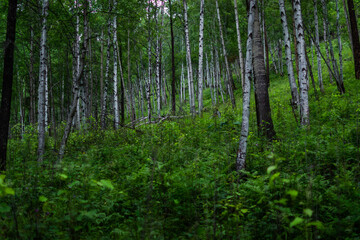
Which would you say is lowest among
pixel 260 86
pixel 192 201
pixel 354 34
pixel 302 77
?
pixel 192 201

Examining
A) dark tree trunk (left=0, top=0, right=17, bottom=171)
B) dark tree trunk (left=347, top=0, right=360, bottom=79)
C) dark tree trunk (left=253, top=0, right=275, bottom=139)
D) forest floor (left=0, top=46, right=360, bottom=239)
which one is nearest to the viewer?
forest floor (left=0, top=46, right=360, bottom=239)

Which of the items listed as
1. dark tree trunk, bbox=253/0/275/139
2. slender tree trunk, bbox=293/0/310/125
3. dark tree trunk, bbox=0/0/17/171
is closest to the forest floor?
dark tree trunk, bbox=253/0/275/139

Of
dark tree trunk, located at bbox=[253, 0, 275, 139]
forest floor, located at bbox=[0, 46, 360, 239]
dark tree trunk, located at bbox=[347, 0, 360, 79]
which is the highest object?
dark tree trunk, located at bbox=[347, 0, 360, 79]

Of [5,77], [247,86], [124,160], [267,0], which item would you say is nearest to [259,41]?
[247,86]

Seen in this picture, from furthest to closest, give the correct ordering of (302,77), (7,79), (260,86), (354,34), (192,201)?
(354,34) → (302,77) → (260,86) → (7,79) → (192,201)

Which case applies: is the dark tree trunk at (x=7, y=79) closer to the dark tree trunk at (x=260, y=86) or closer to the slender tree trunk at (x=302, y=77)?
the dark tree trunk at (x=260, y=86)

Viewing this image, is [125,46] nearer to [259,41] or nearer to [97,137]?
[97,137]

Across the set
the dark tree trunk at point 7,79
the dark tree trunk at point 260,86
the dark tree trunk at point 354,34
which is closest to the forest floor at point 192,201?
the dark tree trunk at point 260,86

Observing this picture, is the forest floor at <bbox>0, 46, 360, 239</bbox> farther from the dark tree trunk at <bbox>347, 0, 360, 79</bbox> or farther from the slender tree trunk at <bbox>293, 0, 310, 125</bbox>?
the dark tree trunk at <bbox>347, 0, 360, 79</bbox>

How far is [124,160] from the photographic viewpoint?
4.93 meters

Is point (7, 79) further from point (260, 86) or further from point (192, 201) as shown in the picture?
point (260, 86)

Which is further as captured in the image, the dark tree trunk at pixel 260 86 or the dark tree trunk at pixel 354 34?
the dark tree trunk at pixel 354 34

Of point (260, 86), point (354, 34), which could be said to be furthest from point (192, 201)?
point (354, 34)

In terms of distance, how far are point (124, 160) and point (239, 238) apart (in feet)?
11.1
